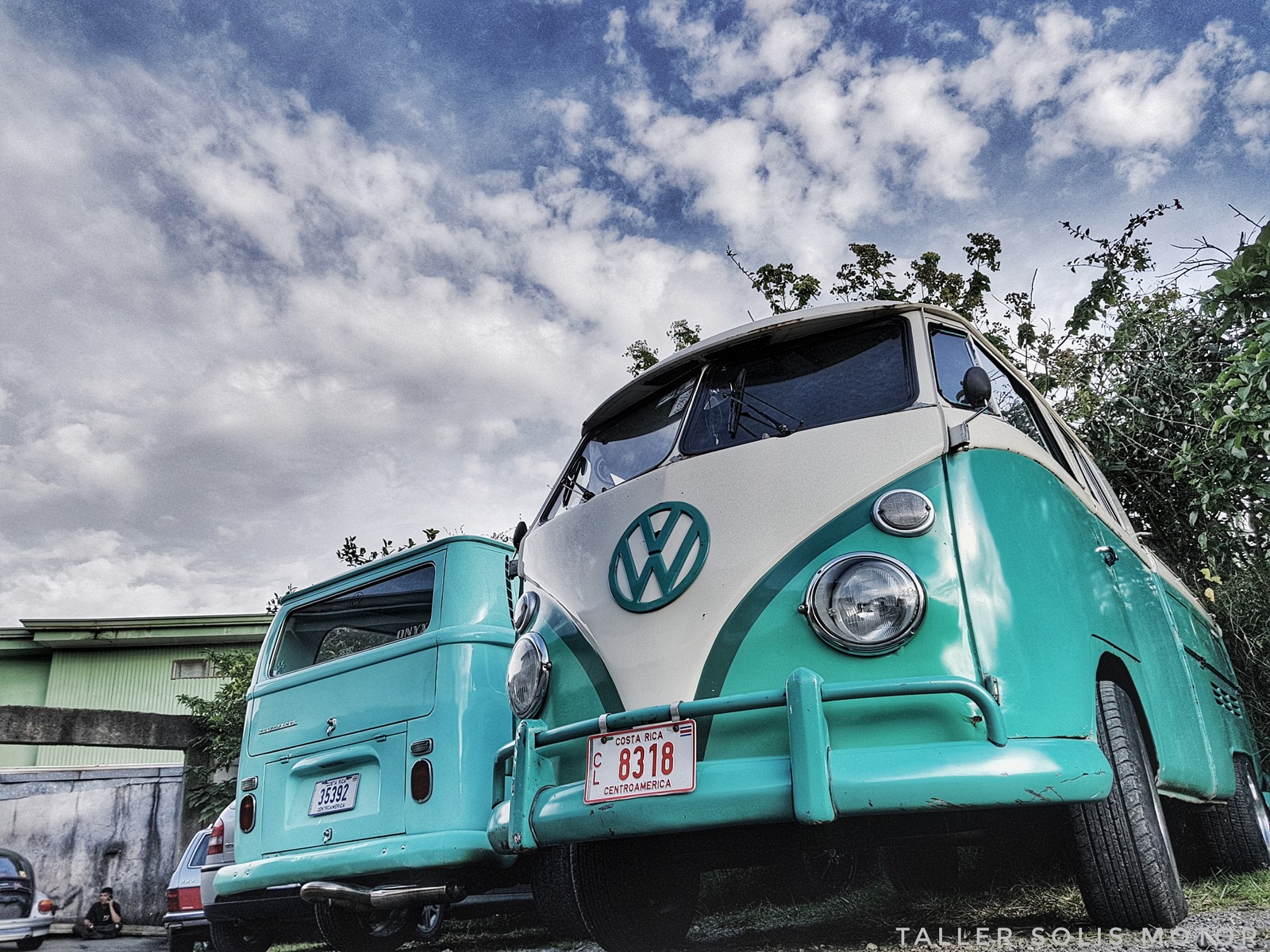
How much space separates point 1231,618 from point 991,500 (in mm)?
5611

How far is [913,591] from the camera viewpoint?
2.89m

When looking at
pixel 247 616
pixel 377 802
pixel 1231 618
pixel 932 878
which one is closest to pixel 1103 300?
pixel 1231 618

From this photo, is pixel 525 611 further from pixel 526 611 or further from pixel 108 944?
pixel 108 944

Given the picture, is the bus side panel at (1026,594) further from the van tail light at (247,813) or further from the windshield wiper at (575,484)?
the van tail light at (247,813)

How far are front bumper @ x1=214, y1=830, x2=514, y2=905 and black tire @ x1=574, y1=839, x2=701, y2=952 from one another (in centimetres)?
117

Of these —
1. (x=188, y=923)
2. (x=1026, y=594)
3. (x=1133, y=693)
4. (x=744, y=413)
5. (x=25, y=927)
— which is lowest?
(x=188, y=923)

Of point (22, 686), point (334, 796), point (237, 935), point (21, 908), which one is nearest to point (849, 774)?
point (334, 796)

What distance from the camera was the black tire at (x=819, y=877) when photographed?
15.9ft

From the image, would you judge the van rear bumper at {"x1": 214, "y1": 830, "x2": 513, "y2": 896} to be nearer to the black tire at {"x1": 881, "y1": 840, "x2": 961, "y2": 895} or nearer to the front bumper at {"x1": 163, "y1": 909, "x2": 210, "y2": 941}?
the black tire at {"x1": 881, "y1": 840, "x2": 961, "y2": 895}

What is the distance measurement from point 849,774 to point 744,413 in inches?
56.7

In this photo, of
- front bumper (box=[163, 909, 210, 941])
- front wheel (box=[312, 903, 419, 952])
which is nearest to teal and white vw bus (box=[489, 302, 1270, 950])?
front wheel (box=[312, 903, 419, 952])

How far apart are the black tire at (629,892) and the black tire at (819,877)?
100 centimetres

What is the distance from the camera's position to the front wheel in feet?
18.7

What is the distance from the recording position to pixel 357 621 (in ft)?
19.4
